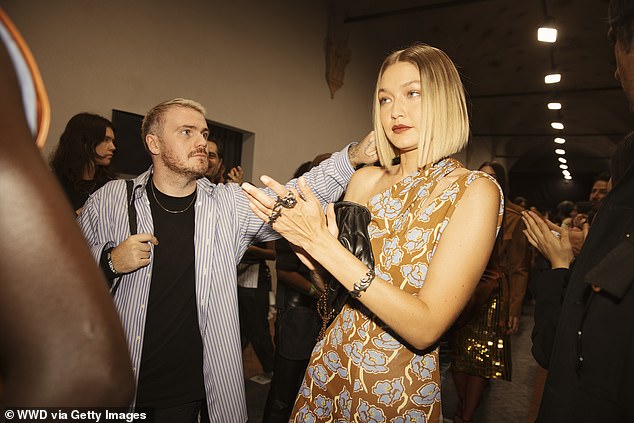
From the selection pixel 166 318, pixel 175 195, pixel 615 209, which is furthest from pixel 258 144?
pixel 615 209

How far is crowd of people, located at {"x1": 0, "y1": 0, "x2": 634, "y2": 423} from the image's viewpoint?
0.49 meters

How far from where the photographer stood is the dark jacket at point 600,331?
3.33 ft

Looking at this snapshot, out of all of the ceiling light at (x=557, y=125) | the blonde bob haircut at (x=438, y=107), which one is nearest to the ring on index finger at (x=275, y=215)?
the blonde bob haircut at (x=438, y=107)

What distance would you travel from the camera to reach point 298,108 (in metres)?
8.47

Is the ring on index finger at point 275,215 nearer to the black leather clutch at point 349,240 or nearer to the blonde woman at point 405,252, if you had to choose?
the blonde woman at point 405,252

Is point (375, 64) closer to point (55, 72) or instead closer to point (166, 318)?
point (55, 72)

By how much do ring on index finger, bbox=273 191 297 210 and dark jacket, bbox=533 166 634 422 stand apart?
869 millimetres

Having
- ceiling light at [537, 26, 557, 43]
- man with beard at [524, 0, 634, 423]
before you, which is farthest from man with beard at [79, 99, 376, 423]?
ceiling light at [537, 26, 557, 43]

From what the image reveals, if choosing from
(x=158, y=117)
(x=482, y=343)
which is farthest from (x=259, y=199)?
(x=482, y=343)

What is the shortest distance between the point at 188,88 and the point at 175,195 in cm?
378

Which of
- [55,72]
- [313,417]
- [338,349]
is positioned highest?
[55,72]

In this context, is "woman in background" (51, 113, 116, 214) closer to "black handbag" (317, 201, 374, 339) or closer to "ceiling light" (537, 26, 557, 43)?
"black handbag" (317, 201, 374, 339)

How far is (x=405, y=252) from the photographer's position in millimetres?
1589

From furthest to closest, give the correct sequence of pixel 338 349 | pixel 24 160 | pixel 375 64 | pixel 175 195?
1. pixel 375 64
2. pixel 175 195
3. pixel 338 349
4. pixel 24 160
